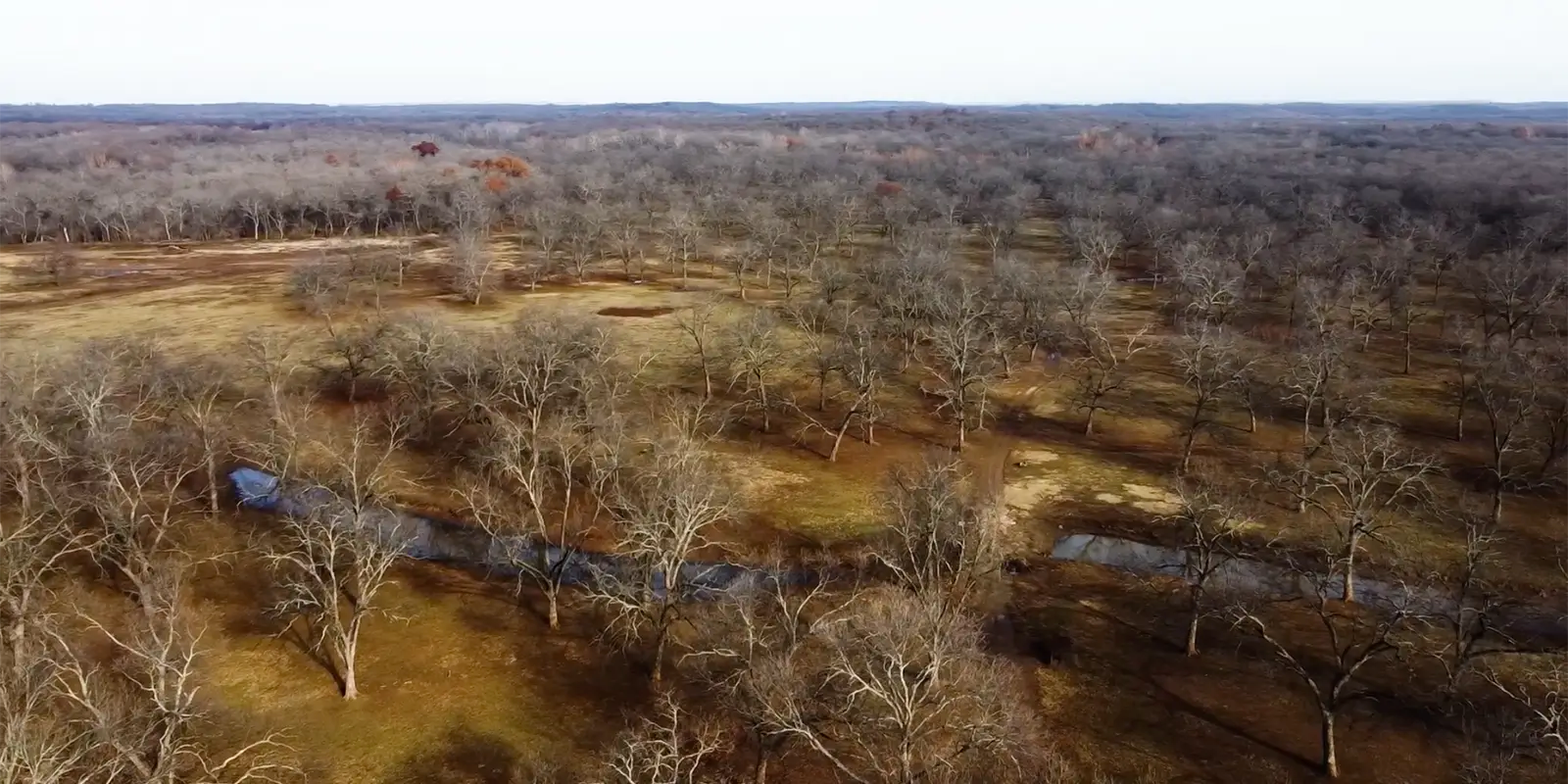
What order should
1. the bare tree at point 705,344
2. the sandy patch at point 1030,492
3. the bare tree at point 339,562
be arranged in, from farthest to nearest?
the bare tree at point 705,344
the sandy patch at point 1030,492
the bare tree at point 339,562

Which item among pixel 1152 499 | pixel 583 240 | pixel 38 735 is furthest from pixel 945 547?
pixel 583 240

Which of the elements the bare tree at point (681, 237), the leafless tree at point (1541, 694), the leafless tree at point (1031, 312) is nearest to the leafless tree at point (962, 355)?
the leafless tree at point (1031, 312)

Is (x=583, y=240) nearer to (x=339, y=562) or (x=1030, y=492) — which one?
(x=1030, y=492)

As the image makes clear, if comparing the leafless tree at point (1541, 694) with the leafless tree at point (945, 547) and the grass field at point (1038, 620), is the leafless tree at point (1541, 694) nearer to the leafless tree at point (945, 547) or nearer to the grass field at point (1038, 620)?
the grass field at point (1038, 620)

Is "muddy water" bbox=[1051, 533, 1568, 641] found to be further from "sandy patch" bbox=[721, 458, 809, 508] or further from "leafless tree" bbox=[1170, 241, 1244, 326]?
"leafless tree" bbox=[1170, 241, 1244, 326]

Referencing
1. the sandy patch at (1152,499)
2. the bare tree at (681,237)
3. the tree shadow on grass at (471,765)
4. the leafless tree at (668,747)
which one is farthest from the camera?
the bare tree at (681,237)

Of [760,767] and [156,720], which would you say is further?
[760,767]

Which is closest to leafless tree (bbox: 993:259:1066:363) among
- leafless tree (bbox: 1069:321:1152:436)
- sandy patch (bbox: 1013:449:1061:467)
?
leafless tree (bbox: 1069:321:1152:436)
